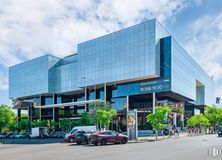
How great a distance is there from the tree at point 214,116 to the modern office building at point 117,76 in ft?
19.7

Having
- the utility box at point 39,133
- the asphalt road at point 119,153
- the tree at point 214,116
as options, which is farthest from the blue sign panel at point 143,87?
the asphalt road at point 119,153

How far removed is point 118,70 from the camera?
70.2 meters

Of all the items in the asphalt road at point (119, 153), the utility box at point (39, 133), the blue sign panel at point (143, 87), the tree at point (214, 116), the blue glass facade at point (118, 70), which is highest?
the blue glass facade at point (118, 70)

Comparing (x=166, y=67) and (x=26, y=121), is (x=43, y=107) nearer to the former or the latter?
(x=26, y=121)

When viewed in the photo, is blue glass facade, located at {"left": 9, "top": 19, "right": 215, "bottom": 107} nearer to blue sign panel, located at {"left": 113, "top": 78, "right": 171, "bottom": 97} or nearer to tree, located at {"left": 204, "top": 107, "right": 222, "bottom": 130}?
blue sign panel, located at {"left": 113, "top": 78, "right": 171, "bottom": 97}

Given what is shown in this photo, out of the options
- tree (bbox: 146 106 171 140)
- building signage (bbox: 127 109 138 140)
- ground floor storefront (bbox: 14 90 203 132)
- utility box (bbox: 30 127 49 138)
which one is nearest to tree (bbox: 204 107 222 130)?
ground floor storefront (bbox: 14 90 203 132)

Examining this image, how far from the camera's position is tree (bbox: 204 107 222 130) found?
296ft

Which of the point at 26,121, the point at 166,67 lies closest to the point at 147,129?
the point at 166,67

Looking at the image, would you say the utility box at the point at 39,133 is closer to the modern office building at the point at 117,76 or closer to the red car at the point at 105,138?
the modern office building at the point at 117,76

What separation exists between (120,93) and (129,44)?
13478 mm

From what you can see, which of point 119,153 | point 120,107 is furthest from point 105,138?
point 120,107

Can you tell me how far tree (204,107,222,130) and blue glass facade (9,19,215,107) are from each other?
9265 mm

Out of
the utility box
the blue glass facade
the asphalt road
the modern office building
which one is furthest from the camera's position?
the modern office building

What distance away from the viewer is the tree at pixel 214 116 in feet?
296
